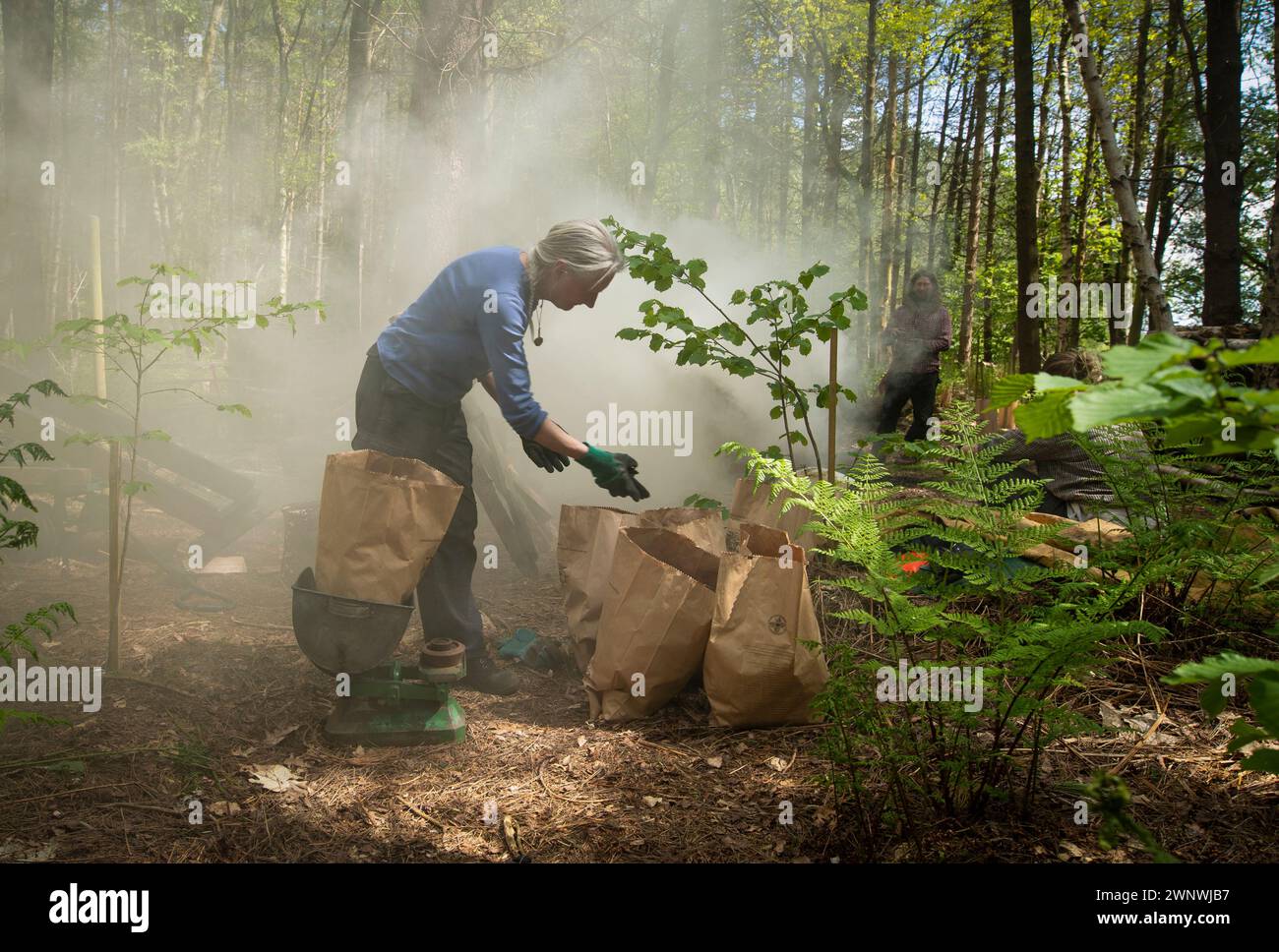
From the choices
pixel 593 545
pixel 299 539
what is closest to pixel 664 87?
pixel 299 539

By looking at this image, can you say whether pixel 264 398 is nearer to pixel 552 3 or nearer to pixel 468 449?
pixel 552 3

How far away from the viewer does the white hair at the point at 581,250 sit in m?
2.85

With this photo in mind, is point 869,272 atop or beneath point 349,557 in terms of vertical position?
atop

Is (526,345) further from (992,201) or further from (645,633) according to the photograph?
(992,201)

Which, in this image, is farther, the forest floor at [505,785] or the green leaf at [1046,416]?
the forest floor at [505,785]

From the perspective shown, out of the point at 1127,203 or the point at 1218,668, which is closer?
the point at 1218,668

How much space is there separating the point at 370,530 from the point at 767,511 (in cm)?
178

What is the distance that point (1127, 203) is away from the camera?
16.7 feet

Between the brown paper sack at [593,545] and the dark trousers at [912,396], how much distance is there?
5.22 meters

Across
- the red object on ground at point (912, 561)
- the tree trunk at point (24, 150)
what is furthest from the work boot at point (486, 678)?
the tree trunk at point (24, 150)

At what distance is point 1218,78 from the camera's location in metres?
6.66

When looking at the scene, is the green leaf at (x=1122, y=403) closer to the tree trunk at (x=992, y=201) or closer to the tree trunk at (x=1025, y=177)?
the tree trunk at (x=1025, y=177)
